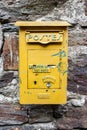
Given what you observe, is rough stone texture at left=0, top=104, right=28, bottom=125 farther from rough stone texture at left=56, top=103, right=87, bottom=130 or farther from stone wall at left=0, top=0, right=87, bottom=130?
rough stone texture at left=56, top=103, right=87, bottom=130

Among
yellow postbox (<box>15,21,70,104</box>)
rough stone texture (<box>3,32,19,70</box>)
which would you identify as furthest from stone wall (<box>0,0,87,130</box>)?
yellow postbox (<box>15,21,70,104</box>)

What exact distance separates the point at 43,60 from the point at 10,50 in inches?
8.1

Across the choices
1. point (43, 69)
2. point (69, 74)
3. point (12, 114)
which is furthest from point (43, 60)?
point (12, 114)

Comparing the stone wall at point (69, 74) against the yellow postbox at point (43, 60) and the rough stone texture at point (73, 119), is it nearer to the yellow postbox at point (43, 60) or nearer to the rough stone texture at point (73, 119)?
the rough stone texture at point (73, 119)

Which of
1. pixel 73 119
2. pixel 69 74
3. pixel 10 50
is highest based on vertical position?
pixel 10 50

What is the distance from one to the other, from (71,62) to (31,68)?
0.23m

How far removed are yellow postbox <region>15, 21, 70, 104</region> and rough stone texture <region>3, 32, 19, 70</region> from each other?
139mm

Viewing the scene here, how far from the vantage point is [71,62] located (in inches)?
51.3

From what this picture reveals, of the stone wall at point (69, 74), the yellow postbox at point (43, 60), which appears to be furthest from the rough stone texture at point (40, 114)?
the yellow postbox at point (43, 60)

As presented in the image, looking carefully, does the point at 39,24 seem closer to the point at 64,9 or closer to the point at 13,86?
the point at 64,9

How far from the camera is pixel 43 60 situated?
3.77 ft

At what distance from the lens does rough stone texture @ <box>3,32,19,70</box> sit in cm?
128

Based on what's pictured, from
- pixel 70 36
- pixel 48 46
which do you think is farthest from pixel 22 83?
pixel 70 36

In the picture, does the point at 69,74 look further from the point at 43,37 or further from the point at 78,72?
the point at 43,37
